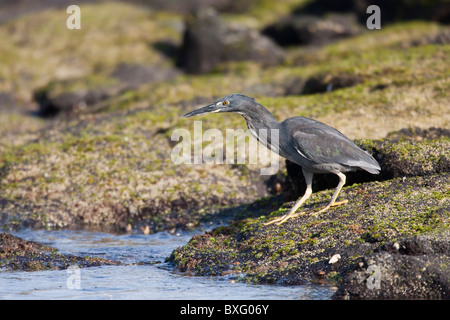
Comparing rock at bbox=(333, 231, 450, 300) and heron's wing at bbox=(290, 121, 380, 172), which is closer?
rock at bbox=(333, 231, 450, 300)

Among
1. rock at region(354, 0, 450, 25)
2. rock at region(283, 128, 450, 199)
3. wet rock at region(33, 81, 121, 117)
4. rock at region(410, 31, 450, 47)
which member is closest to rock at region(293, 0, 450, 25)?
rock at region(354, 0, 450, 25)

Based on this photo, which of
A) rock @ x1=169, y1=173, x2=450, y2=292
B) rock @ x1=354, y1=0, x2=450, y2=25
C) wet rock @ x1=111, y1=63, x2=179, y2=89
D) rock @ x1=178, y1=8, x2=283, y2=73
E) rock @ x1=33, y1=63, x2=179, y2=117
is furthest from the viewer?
wet rock @ x1=111, y1=63, x2=179, y2=89

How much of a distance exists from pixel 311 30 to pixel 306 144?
21432mm

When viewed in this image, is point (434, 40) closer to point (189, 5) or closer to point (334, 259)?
point (334, 259)

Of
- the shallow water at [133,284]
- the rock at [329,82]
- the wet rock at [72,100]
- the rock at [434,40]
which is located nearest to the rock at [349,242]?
the shallow water at [133,284]

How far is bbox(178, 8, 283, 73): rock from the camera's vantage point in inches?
1141

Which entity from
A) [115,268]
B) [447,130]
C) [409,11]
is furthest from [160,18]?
[115,268]

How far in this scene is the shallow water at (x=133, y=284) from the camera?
896cm

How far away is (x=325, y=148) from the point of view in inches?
408

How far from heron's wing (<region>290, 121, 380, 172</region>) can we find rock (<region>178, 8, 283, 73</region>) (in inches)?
715

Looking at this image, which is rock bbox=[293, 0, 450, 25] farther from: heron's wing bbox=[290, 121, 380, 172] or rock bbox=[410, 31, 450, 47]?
heron's wing bbox=[290, 121, 380, 172]

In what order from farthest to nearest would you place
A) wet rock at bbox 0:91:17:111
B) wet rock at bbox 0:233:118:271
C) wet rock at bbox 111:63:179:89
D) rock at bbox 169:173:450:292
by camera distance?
wet rock at bbox 111:63:179:89, wet rock at bbox 0:91:17:111, wet rock at bbox 0:233:118:271, rock at bbox 169:173:450:292

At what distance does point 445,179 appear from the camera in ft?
35.1

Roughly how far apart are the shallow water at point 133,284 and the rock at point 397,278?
47cm
